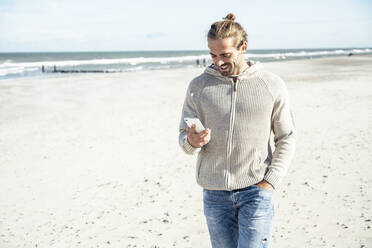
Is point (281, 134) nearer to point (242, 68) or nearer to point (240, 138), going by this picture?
point (240, 138)

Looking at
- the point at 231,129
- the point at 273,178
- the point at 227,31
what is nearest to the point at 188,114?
the point at 231,129

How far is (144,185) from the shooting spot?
19.8 feet

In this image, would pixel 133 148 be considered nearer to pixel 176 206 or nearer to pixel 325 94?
pixel 176 206

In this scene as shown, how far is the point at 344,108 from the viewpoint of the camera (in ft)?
37.8

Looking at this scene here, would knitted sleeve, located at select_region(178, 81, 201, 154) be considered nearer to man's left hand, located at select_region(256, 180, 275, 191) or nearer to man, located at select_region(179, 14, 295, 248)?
man, located at select_region(179, 14, 295, 248)

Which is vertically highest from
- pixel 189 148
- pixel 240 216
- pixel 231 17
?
pixel 231 17

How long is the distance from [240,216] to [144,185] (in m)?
3.95

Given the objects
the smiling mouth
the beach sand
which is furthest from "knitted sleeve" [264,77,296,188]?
the beach sand

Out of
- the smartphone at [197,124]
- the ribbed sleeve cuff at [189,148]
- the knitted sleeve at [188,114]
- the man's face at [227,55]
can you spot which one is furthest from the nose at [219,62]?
the ribbed sleeve cuff at [189,148]

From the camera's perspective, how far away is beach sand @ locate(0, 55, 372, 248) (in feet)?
14.5

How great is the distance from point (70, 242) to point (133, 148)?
3.95 meters

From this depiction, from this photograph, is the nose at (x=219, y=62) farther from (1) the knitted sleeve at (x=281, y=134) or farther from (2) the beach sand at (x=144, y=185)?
(2) the beach sand at (x=144, y=185)

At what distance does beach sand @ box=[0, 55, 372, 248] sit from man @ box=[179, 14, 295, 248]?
2083 millimetres

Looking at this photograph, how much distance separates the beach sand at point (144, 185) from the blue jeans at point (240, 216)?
1.95 metres
